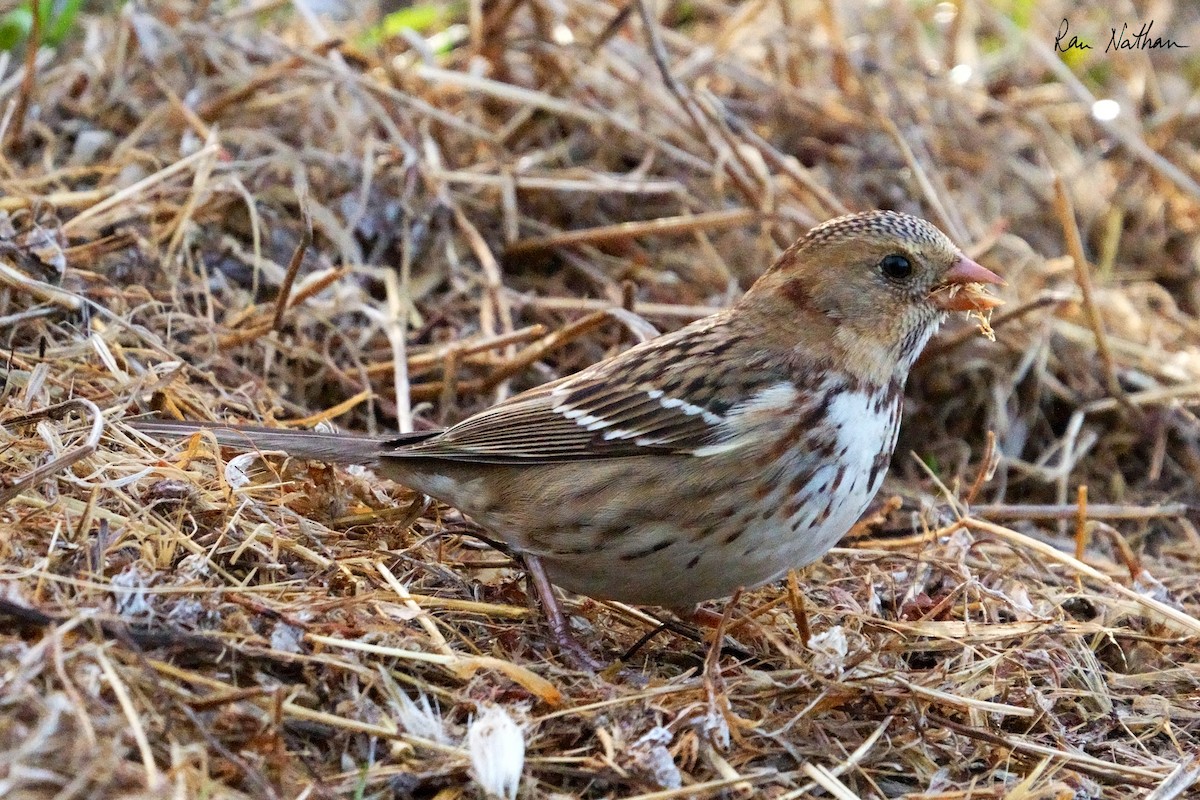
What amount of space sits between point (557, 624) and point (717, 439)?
578mm

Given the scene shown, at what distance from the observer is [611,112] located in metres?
5.51

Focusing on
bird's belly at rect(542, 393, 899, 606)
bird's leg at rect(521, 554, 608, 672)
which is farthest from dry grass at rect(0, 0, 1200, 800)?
bird's belly at rect(542, 393, 899, 606)

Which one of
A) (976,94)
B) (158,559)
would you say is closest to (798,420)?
(158,559)

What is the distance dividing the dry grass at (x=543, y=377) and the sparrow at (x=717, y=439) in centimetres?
17

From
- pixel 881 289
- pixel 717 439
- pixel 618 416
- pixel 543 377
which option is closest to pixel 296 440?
pixel 618 416

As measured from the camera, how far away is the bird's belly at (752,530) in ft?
10.2

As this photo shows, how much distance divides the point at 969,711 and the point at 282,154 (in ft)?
10.3

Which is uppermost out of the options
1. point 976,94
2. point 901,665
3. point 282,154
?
point 976,94

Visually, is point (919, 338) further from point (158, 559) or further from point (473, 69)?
point (473, 69)

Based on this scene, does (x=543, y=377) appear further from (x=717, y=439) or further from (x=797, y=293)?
(x=717, y=439)

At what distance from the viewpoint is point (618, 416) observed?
3.37 meters
